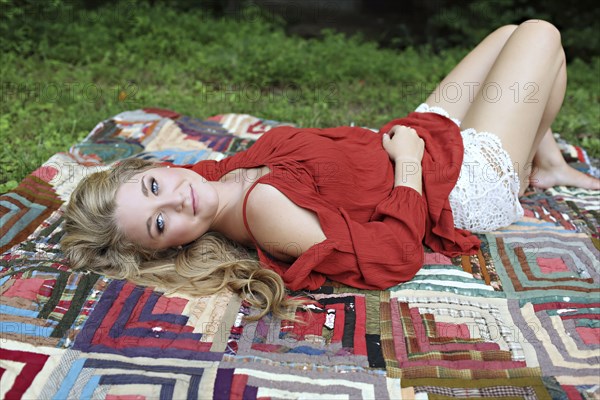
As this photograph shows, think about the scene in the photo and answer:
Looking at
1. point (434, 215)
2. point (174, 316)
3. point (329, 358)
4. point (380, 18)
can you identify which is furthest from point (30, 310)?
point (380, 18)

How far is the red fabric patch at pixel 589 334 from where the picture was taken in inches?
88.4

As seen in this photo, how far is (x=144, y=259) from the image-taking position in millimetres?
2613

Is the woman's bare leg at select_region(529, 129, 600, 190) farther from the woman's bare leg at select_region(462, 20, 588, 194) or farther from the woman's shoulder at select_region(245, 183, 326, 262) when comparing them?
the woman's shoulder at select_region(245, 183, 326, 262)

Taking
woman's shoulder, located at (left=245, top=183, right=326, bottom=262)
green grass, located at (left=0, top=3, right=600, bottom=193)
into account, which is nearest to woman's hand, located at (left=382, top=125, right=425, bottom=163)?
woman's shoulder, located at (left=245, top=183, right=326, bottom=262)

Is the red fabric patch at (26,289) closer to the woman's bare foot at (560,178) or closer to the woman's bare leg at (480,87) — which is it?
the woman's bare leg at (480,87)

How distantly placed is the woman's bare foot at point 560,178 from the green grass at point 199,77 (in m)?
0.66

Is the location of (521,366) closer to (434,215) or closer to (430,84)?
(434,215)

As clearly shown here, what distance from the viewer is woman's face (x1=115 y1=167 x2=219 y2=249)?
2414 millimetres

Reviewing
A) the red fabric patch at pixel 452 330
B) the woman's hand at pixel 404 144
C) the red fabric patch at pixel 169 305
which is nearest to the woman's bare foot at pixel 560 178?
the woman's hand at pixel 404 144

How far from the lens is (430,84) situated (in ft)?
17.6

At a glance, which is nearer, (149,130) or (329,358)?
(329,358)

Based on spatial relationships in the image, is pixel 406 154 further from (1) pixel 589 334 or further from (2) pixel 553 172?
(2) pixel 553 172

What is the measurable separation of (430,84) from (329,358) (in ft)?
12.2

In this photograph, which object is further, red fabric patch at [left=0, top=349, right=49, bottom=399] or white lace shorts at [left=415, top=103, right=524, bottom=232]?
white lace shorts at [left=415, top=103, right=524, bottom=232]
